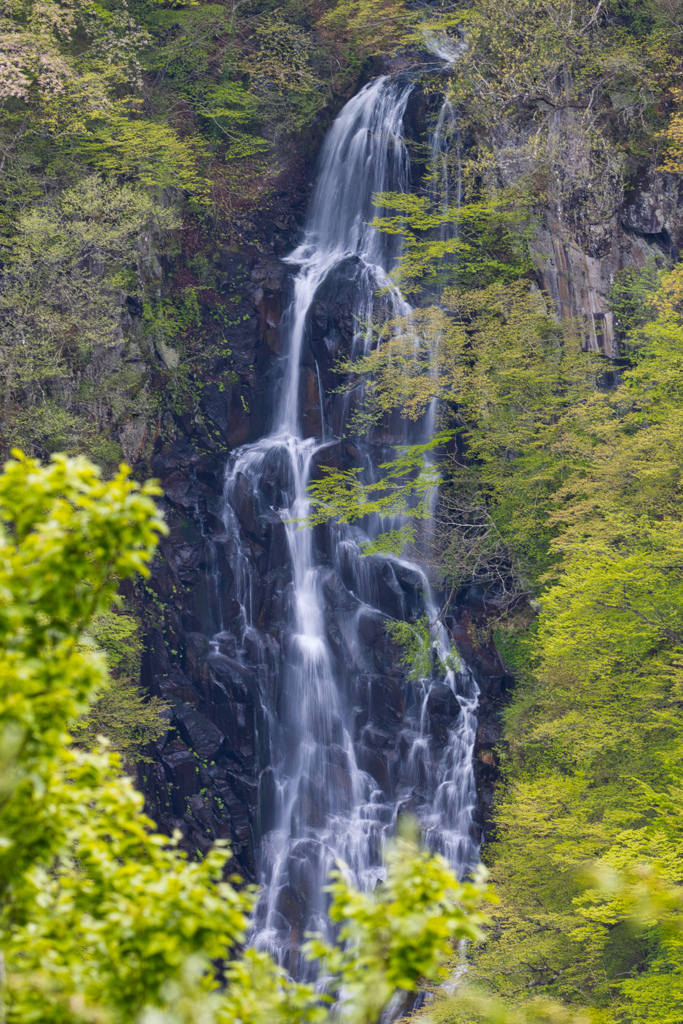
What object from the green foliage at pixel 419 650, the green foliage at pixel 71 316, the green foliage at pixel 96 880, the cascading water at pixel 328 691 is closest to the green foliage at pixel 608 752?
the cascading water at pixel 328 691

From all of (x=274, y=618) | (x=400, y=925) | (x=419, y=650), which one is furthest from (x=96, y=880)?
(x=274, y=618)

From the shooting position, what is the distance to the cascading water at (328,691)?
17.0 meters

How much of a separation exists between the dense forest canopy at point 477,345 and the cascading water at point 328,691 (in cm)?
88

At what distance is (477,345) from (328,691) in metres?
8.24

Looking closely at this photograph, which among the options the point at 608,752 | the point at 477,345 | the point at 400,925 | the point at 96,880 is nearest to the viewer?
the point at 400,925

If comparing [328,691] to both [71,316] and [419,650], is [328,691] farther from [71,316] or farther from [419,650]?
[71,316]

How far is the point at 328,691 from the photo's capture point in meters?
18.4

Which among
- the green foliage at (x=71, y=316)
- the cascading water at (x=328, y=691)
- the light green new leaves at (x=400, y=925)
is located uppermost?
the green foliage at (x=71, y=316)

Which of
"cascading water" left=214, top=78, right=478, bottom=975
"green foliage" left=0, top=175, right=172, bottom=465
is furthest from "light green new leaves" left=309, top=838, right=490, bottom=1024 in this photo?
"green foliage" left=0, top=175, right=172, bottom=465

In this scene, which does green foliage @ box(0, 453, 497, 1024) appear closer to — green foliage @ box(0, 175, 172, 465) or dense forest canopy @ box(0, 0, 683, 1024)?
dense forest canopy @ box(0, 0, 683, 1024)

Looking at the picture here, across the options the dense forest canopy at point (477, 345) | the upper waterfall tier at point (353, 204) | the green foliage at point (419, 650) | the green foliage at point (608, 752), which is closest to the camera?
the green foliage at point (608, 752)

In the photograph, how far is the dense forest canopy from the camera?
489 inches

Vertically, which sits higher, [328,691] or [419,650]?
[419,650]

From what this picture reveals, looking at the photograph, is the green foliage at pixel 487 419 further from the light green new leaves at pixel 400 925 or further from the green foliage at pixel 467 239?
the light green new leaves at pixel 400 925
